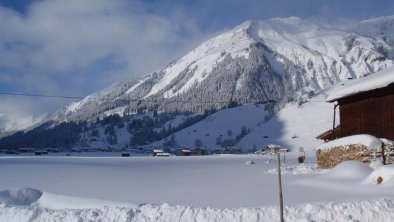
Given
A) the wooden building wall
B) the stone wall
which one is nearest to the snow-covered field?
the stone wall

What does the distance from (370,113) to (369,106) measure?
423mm

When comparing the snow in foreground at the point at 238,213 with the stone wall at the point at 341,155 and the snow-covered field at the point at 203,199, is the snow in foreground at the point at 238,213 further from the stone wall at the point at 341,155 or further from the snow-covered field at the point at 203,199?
the stone wall at the point at 341,155

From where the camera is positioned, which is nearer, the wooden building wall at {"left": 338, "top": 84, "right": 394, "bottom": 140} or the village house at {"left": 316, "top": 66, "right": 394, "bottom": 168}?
the village house at {"left": 316, "top": 66, "right": 394, "bottom": 168}

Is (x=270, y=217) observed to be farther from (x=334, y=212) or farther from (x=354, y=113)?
(x=354, y=113)

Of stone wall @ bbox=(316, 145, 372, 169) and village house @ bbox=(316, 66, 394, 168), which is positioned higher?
village house @ bbox=(316, 66, 394, 168)

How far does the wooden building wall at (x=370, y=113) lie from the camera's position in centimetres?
2777

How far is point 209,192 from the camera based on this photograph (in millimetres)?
19547

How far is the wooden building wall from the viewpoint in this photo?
27.8m

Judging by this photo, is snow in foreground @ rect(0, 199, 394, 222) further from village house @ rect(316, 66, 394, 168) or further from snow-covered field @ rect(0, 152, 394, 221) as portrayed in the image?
village house @ rect(316, 66, 394, 168)

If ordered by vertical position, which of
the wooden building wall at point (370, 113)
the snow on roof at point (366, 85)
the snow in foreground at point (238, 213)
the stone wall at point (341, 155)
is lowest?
the snow in foreground at point (238, 213)

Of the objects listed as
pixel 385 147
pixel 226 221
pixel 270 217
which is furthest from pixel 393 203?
pixel 385 147

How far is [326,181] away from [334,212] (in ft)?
26.8

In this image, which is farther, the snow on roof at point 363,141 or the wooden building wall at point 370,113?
the wooden building wall at point 370,113

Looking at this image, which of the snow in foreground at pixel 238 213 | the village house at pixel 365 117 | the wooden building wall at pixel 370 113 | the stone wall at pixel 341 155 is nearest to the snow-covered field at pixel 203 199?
the snow in foreground at pixel 238 213
